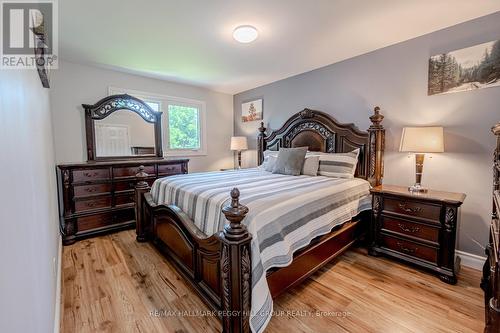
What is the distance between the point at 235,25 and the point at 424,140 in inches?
86.5

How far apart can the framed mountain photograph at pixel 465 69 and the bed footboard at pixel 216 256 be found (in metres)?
2.58

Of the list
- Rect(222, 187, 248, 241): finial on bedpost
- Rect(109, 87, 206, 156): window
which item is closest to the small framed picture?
Rect(109, 87, 206, 156): window

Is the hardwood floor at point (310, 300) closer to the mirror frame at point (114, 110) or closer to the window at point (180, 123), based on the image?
the mirror frame at point (114, 110)

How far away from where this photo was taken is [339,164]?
289cm

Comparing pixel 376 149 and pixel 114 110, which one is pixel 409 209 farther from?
pixel 114 110

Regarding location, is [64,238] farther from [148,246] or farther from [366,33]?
[366,33]

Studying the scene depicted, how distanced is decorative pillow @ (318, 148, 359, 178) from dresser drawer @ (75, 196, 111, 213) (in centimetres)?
296

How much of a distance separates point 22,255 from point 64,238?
9.09 feet

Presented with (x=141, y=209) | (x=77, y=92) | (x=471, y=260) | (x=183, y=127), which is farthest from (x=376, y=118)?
(x=77, y=92)

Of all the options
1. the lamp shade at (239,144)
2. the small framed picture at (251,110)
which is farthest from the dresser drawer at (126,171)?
the small framed picture at (251,110)

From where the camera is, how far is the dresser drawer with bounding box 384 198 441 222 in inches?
82.1

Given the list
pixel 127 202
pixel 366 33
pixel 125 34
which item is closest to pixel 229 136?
pixel 127 202

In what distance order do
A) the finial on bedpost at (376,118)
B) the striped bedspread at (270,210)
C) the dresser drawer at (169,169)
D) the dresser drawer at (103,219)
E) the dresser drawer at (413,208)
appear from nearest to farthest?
1. the striped bedspread at (270,210)
2. the dresser drawer at (413,208)
3. the finial on bedpost at (376,118)
4. the dresser drawer at (103,219)
5. the dresser drawer at (169,169)

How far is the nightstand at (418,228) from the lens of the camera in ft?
6.58
